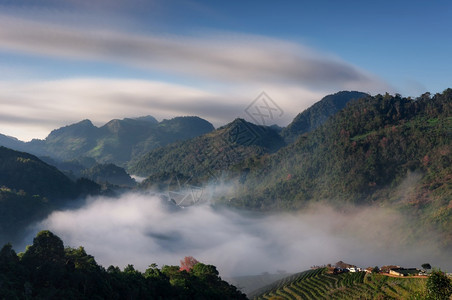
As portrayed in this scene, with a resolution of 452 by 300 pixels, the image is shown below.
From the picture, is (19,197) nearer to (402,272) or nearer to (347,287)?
(347,287)

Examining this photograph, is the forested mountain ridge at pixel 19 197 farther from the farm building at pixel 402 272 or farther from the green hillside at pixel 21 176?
the farm building at pixel 402 272

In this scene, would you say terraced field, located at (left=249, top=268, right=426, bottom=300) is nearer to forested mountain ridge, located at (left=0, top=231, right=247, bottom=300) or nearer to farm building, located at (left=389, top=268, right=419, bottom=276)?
farm building, located at (left=389, top=268, right=419, bottom=276)

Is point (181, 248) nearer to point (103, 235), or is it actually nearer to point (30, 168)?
point (103, 235)

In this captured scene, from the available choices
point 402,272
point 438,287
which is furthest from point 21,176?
point 438,287

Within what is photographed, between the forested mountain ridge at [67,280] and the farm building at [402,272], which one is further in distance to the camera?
the farm building at [402,272]

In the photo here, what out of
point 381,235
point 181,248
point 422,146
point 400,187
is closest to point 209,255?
point 181,248

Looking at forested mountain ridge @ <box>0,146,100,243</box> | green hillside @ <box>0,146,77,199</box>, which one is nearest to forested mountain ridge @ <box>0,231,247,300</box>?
forested mountain ridge @ <box>0,146,100,243</box>

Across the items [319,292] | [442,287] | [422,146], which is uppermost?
[422,146]

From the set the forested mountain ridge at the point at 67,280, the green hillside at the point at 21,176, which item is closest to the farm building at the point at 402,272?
the forested mountain ridge at the point at 67,280
